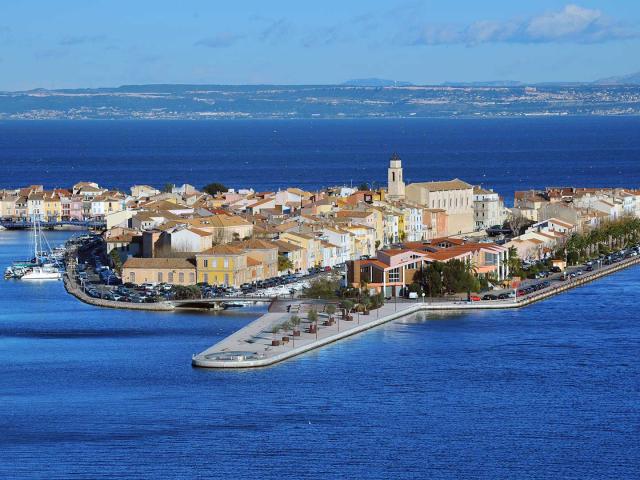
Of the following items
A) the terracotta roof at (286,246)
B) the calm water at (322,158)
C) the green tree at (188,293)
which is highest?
the calm water at (322,158)

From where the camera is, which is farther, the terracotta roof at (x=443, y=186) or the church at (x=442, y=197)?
the terracotta roof at (x=443, y=186)

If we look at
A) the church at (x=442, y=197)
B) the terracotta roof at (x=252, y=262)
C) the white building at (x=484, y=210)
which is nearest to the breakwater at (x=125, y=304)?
the terracotta roof at (x=252, y=262)

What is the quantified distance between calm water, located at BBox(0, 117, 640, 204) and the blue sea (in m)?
31.9

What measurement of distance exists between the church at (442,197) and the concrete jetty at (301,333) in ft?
41.8

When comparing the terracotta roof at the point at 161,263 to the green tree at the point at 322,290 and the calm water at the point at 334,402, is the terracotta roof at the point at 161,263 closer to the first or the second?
the green tree at the point at 322,290

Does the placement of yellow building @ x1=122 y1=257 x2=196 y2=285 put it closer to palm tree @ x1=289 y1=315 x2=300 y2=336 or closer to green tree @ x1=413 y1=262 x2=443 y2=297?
green tree @ x1=413 y1=262 x2=443 y2=297

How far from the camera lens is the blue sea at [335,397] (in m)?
18.9

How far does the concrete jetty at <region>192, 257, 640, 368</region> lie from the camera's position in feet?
80.7

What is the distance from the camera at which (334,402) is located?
2183cm

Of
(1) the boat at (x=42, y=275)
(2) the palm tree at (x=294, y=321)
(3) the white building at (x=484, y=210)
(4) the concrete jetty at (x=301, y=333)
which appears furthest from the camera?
(3) the white building at (x=484, y=210)

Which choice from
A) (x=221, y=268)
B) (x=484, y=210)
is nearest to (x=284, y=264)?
(x=221, y=268)

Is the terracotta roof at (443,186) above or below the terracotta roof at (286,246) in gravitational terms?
above

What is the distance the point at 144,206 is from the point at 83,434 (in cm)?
2566

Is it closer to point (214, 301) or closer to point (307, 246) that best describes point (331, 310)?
point (214, 301)
